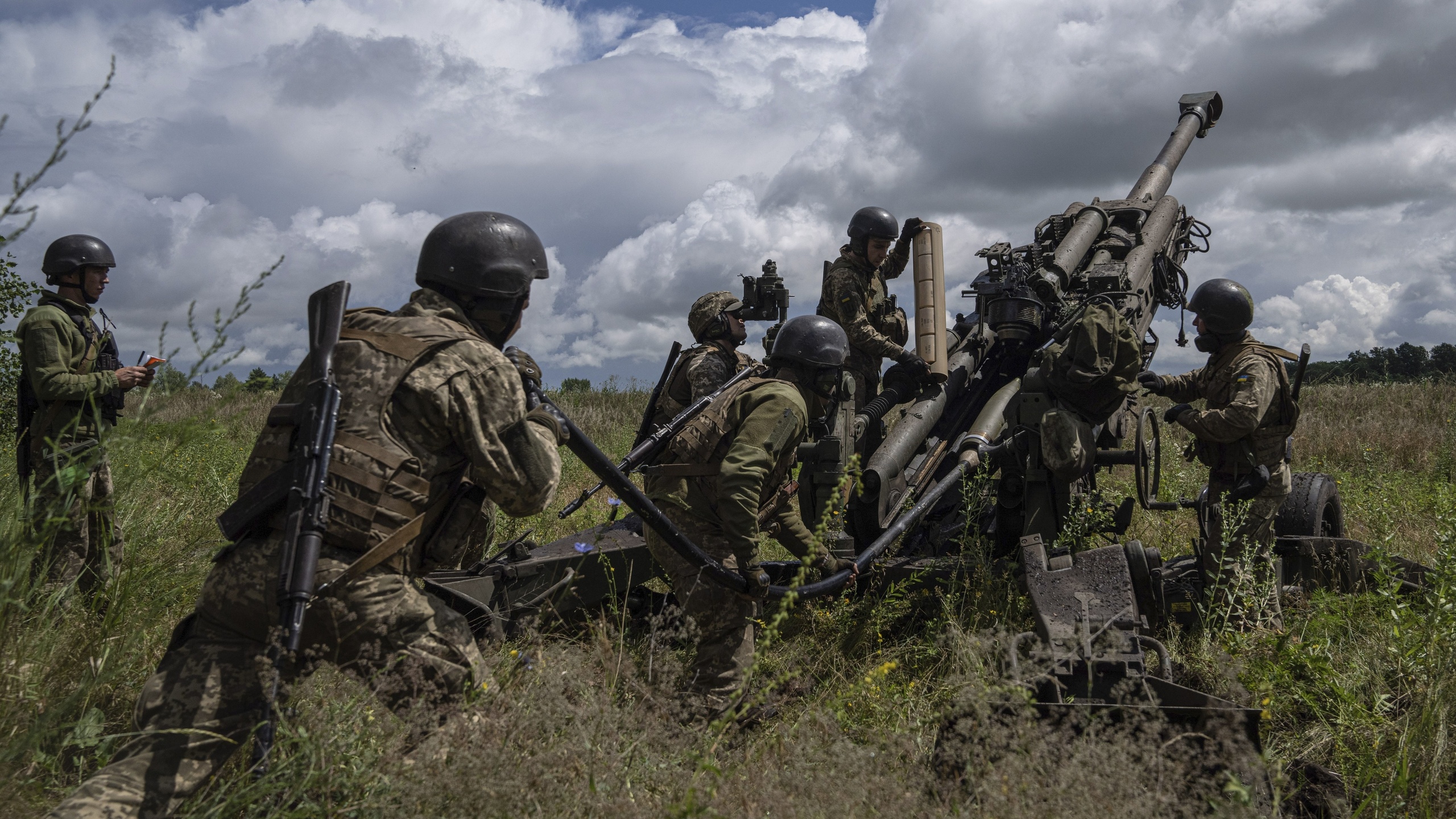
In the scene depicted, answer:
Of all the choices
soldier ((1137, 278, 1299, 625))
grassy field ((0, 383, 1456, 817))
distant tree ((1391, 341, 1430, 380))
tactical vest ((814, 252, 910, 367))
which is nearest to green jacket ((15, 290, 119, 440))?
grassy field ((0, 383, 1456, 817))

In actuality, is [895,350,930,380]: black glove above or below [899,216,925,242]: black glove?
below

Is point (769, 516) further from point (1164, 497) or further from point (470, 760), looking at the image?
point (1164, 497)

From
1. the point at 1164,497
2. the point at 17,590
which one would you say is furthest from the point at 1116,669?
the point at 1164,497

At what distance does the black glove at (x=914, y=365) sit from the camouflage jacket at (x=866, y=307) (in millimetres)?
72

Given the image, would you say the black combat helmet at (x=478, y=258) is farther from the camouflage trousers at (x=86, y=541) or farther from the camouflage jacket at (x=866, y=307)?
the camouflage jacket at (x=866, y=307)

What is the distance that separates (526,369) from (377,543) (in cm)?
78

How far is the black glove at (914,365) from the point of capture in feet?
20.1

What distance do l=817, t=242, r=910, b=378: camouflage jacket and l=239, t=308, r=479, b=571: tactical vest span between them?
4.18 meters

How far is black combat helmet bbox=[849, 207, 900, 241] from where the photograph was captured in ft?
21.8

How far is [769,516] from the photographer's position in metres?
4.32

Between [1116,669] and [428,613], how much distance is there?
7.83ft

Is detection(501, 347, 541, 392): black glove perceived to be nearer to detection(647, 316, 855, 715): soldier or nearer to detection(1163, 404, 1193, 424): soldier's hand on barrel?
detection(647, 316, 855, 715): soldier

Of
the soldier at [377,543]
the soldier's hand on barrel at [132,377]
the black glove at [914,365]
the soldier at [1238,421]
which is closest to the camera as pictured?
the soldier at [377,543]

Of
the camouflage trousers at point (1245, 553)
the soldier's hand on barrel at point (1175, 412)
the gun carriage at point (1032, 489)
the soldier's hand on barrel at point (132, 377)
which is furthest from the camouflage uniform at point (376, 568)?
the soldier's hand on barrel at point (1175, 412)
